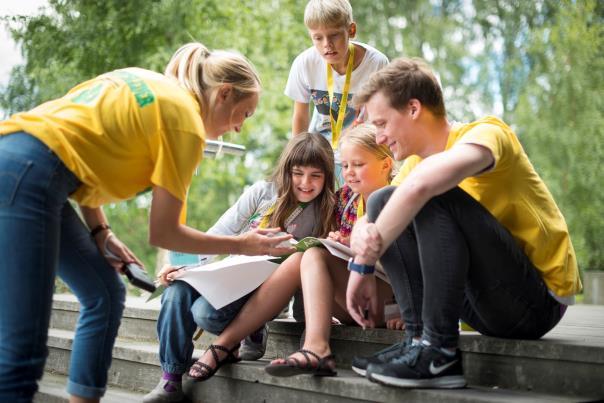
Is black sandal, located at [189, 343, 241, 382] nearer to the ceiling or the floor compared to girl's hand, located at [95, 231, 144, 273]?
nearer to the floor

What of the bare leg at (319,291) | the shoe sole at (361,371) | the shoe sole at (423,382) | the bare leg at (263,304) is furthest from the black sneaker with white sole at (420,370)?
the bare leg at (263,304)

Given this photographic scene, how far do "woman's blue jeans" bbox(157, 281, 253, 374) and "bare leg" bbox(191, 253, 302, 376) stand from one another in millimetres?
48

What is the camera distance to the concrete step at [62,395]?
2855 mm

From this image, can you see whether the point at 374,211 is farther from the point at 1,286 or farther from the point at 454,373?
the point at 1,286

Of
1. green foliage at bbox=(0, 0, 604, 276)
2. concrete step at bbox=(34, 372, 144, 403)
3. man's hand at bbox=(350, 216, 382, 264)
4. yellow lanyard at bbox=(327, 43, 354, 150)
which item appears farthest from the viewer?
green foliage at bbox=(0, 0, 604, 276)

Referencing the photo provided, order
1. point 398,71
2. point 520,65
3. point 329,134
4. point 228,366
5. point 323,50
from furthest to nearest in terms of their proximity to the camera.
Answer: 1. point 520,65
2. point 329,134
3. point 323,50
4. point 228,366
5. point 398,71

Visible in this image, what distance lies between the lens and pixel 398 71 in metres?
2.16

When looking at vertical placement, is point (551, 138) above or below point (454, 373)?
above

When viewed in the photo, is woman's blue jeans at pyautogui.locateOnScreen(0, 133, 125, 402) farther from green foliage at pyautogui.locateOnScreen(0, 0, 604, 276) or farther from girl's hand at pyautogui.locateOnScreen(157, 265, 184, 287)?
green foliage at pyautogui.locateOnScreen(0, 0, 604, 276)

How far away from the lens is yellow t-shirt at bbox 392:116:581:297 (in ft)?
6.97

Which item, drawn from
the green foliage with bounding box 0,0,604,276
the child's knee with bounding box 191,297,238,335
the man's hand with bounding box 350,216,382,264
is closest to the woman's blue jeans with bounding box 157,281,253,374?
the child's knee with bounding box 191,297,238,335

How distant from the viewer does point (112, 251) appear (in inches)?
80.7

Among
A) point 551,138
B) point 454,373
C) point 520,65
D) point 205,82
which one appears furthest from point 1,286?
point 520,65

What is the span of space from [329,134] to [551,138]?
8.86m
